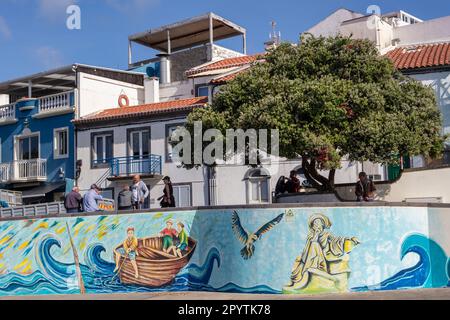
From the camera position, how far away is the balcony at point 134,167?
32.5 meters

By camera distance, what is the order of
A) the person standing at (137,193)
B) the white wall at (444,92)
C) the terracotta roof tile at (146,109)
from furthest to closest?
the terracotta roof tile at (146,109)
the white wall at (444,92)
the person standing at (137,193)

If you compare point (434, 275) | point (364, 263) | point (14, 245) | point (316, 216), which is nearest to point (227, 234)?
point (316, 216)

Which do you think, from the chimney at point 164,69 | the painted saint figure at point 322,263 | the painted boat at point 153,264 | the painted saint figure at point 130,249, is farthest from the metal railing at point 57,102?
the painted saint figure at point 322,263

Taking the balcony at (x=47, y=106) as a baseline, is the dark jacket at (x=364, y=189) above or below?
below

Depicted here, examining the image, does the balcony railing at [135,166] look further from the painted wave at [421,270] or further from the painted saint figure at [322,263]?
the painted wave at [421,270]

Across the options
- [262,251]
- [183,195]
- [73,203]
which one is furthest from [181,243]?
[183,195]

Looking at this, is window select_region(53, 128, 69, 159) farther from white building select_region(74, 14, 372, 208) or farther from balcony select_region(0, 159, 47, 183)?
white building select_region(74, 14, 372, 208)

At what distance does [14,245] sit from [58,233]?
142 cm

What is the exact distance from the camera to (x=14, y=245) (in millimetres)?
18719

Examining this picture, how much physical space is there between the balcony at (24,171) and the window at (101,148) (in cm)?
353

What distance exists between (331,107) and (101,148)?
18.7 meters

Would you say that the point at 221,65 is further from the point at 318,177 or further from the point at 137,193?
the point at 318,177
